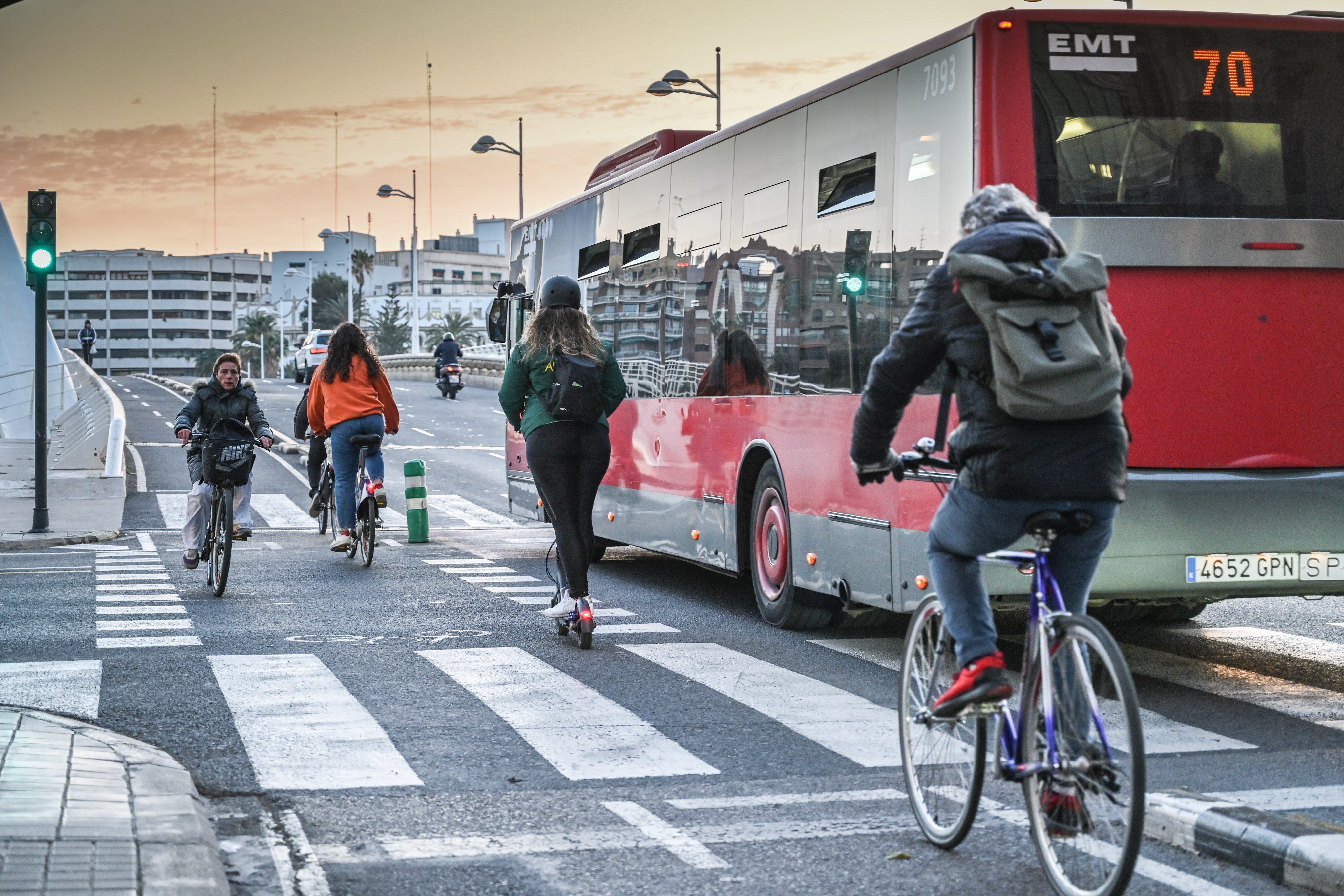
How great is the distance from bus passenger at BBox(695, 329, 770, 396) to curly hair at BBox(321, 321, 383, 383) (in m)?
3.76

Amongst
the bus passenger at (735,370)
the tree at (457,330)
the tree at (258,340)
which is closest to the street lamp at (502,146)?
the bus passenger at (735,370)

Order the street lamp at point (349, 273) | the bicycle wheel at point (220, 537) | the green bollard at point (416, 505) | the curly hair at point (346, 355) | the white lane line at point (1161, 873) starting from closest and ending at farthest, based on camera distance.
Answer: the white lane line at point (1161, 873), the bicycle wheel at point (220, 537), the curly hair at point (346, 355), the green bollard at point (416, 505), the street lamp at point (349, 273)

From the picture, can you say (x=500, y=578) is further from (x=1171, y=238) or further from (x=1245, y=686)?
(x=1171, y=238)

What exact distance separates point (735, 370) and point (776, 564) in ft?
4.25

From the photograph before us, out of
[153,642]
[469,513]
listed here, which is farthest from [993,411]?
[469,513]

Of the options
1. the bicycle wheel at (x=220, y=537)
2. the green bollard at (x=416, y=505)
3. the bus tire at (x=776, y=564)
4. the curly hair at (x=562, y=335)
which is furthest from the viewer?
the green bollard at (x=416, y=505)

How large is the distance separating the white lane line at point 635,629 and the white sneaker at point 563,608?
0.40m

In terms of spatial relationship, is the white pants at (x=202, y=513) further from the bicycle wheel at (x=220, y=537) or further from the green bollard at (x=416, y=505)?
the green bollard at (x=416, y=505)

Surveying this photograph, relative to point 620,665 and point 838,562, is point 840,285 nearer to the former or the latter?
point 838,562

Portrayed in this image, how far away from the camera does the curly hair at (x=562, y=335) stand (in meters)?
9.24

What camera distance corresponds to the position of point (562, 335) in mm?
9281

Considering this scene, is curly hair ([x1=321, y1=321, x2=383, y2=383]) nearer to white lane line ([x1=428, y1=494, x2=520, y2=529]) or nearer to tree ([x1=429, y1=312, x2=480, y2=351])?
white lane line ([x1=428, y1=494, x2=520, y2=529])

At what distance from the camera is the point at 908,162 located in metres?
8.34

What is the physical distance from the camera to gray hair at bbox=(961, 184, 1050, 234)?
4.49 m
